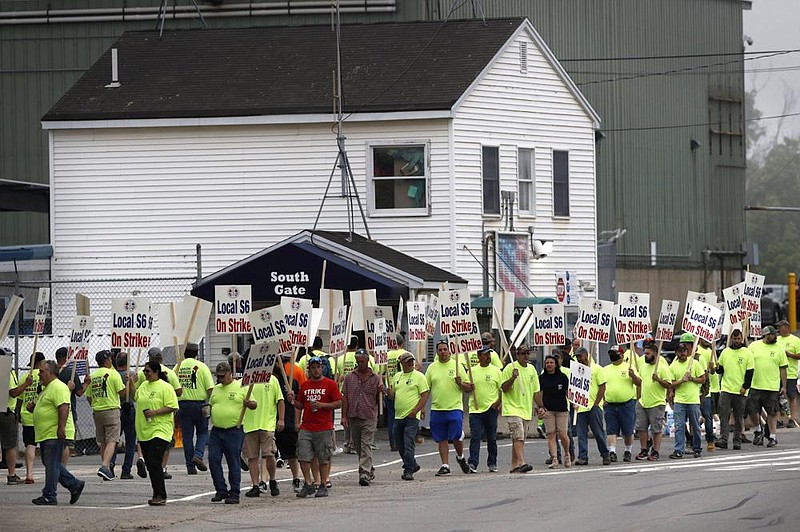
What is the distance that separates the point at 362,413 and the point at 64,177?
16375 millimetres

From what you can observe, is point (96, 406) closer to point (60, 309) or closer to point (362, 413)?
point (362, 413)

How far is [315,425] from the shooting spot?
18.6 metres

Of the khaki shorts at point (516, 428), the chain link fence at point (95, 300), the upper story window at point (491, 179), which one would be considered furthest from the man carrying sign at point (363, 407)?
the upper story window at point (491, 179)

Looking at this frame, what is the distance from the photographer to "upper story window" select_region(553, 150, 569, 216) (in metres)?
35.4

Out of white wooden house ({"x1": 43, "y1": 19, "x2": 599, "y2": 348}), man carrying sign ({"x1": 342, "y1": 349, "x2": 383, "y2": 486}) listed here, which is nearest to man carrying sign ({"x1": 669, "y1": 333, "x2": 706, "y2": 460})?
man carrying sign ({"x1": 342, "y1": 349, "x2": 383, "y2": 486})

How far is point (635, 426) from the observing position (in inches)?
955

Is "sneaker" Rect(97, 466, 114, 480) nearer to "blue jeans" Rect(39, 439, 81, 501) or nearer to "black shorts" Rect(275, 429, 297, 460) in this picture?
"black shorts" Rect(275, 429, 297, 460)

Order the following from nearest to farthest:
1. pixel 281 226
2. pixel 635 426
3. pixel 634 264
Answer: pixel 635 426
pixel 281 226
pixel 634 264

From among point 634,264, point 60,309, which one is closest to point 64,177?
point 60,309

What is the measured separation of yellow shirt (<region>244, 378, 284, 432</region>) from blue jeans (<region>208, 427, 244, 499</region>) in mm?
268

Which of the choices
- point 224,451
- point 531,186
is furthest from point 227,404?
point 531,186

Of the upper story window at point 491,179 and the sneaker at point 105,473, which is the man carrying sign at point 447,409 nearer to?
the sneaker at point 105,473

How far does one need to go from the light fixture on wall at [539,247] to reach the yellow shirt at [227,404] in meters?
17.1

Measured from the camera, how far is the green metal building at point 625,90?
4112 cm
